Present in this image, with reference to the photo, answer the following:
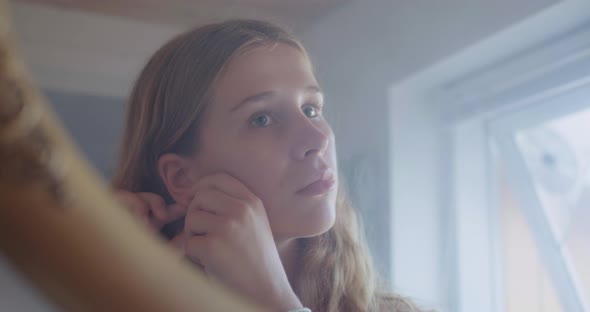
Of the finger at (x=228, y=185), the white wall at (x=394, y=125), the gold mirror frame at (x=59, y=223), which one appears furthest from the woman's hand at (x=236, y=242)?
the white wall at (x=394, y=125)

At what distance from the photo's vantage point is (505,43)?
37.8 inches

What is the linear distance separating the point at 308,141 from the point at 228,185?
2.1 inches

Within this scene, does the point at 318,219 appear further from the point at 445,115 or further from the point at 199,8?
the point at 445,115

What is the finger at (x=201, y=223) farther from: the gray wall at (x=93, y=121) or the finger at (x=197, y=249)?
the gray wall at (x=93, y=121)

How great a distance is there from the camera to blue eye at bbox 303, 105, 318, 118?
440 mm

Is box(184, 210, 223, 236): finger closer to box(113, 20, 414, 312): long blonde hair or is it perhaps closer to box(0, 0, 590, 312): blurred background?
box(113, 20, 414, 312): long blonde hair

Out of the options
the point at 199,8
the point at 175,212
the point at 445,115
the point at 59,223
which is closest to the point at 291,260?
the point at 175,212

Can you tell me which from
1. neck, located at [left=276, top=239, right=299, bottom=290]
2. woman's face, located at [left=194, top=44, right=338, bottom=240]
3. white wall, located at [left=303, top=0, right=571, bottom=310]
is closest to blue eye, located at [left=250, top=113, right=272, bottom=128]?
woman's face, located at [left=194, top=44, right=338, bottom=240]

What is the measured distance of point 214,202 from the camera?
0.41m

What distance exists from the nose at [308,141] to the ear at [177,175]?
0.25 feet

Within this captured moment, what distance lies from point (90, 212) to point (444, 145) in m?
1.06

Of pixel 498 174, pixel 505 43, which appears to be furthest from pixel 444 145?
pixel 505 43

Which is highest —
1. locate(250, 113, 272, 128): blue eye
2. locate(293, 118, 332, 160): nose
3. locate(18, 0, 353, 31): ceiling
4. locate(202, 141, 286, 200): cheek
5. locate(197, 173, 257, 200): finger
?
locate(18, 0, 353, 31): ceiling

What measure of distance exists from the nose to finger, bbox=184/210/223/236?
0.06m
